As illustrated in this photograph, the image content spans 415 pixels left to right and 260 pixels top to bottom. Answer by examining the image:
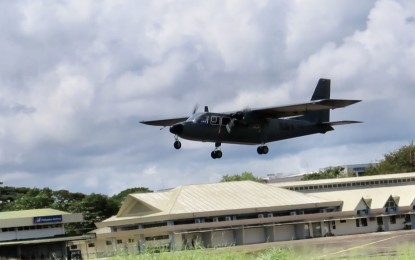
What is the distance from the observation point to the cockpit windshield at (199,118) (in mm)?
66581

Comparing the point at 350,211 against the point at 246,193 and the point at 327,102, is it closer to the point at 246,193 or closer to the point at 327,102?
the point at 246,193

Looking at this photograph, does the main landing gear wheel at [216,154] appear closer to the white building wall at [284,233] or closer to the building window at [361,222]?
the white building wall at [284,233]

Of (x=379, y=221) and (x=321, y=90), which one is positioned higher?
(x=321, y=90)

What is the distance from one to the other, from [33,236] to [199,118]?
70.7 metres

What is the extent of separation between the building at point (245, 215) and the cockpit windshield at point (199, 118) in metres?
54.9

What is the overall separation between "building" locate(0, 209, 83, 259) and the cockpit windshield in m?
63.6

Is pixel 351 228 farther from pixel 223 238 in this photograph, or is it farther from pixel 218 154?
pixel 218 154

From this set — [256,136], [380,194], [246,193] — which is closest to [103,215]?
[246,193]

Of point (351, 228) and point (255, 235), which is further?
point (351, 228)

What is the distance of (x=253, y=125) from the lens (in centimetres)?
6969

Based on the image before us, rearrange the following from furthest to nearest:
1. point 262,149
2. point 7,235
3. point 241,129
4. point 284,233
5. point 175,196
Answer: point 284,233 < point 175,196 < point 7,235 < point 241,129 < point 262,149

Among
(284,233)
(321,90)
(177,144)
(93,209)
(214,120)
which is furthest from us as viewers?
(93,209)

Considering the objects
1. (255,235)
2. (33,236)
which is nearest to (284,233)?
(255,235)

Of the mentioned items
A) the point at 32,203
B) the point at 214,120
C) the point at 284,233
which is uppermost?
the point at 32,203
